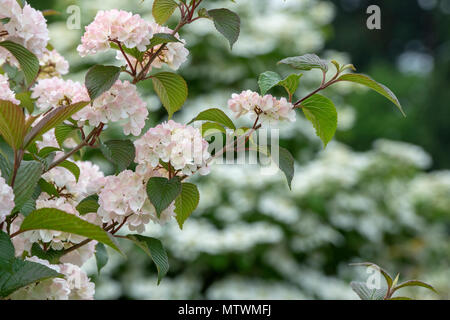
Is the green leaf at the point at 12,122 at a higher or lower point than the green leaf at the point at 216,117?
lower

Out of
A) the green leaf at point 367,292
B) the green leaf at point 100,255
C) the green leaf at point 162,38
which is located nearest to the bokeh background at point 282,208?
the green leaf at point 100,255

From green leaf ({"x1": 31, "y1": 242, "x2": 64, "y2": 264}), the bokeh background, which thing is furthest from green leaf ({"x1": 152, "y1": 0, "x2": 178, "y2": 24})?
the bokeh background

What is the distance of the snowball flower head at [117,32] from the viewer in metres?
0.62

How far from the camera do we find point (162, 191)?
0.59 metres

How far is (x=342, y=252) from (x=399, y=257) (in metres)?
0.39

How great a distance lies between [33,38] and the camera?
67 cm

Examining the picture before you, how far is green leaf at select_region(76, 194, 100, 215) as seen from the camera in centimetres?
64

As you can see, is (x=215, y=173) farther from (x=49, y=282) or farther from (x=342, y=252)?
(x=49, y=282)

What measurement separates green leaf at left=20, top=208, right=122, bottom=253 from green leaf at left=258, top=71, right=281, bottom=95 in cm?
24

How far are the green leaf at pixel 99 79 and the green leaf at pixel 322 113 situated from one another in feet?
0.75

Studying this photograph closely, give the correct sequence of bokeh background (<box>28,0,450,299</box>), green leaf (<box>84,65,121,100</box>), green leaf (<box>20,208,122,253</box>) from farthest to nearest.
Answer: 1. bokeh background (<box>28,0,450,299</box>)
2. green leaf (<box>84,65,121,100</box>)
3. green leaf (<box>20,208,122,253</box>)

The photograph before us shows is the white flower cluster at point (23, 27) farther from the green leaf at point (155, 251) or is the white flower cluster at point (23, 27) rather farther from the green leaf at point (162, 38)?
the green leaf at point (155, 251)

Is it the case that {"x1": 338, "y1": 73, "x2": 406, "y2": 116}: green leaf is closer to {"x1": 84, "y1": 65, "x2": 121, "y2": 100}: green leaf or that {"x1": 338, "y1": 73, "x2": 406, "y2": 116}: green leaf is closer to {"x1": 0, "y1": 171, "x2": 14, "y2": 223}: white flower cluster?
{"x1": 84, "y1": 65, "x2": 121, "y2": 100}: green leaf
